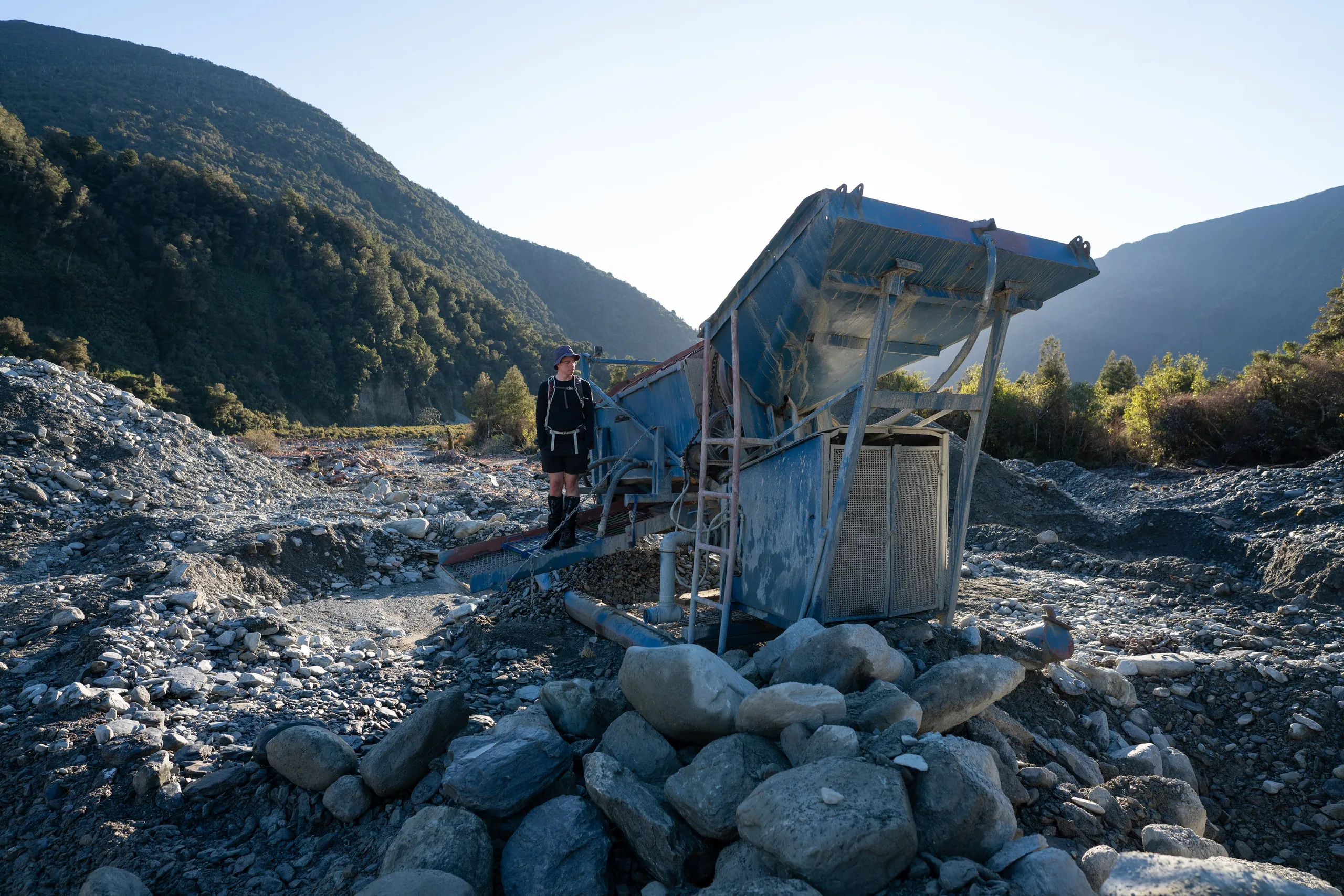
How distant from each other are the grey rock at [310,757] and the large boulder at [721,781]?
5.12ft

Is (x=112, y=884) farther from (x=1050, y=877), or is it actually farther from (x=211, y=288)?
(x=211, y=288)

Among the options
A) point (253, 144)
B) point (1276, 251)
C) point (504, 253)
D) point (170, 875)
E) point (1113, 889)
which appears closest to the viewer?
point (1113, 889)

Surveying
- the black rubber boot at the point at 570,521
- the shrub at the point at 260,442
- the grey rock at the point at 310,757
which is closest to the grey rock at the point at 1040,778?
the grey rock at the point at 310,757

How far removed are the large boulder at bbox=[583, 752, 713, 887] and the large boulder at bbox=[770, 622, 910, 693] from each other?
0.80 meters

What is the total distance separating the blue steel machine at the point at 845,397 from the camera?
363 centimetres

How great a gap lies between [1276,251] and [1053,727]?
137 metres

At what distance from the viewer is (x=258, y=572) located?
7398 millimetres

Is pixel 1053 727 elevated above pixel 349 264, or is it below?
below

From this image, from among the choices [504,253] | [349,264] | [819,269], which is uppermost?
[504,253]

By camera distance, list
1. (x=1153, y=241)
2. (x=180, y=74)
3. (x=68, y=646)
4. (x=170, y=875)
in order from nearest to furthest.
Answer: (x=170, y=875) < (x=68, y=646) < (x=180, y=74) < (x=1153, y=241)

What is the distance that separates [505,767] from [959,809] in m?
1.70

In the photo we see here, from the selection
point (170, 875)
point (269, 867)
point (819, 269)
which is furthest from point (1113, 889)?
point (170, 875)

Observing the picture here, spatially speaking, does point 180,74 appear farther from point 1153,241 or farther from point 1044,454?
point 1153,241

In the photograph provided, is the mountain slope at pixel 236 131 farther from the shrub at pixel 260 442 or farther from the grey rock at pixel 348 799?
the grey rock at pixel 348 799
